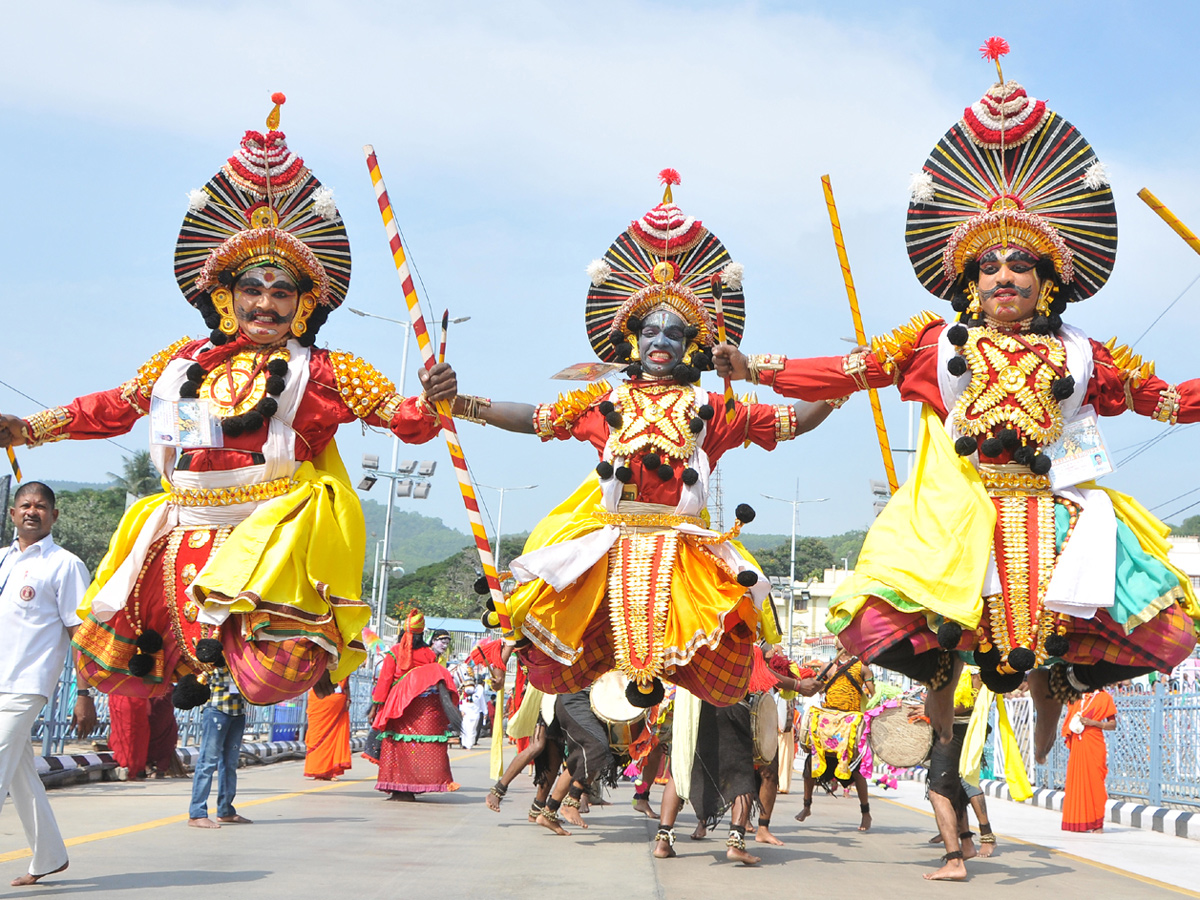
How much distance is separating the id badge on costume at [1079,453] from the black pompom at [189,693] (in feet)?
13.7

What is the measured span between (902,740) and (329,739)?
6029 mm

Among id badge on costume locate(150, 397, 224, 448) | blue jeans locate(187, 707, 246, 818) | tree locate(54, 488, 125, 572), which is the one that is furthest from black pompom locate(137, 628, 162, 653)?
tree locate(54, 488, 125, 572)

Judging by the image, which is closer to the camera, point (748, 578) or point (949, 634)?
point (949, 634)

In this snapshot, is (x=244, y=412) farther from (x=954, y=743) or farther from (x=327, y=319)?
(x=954, y=743)

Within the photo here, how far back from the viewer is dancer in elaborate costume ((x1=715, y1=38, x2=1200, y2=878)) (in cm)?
605

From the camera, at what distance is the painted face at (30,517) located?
604 cm

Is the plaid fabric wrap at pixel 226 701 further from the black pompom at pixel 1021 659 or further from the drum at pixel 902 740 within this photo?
the drum at pixel 902 740

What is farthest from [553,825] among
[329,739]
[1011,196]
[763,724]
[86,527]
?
[86,527]

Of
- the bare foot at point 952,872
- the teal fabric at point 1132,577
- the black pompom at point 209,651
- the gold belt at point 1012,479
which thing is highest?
the gold belt at point 1012,479

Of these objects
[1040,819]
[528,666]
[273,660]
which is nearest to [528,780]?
[1040,819]

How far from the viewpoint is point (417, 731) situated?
1220cm

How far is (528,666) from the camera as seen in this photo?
7.11 m

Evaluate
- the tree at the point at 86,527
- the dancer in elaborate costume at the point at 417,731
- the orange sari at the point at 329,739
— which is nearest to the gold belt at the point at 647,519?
the dancer in elaborate costume at the point at 417,731

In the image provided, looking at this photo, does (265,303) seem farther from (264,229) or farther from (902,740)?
(902,740)
